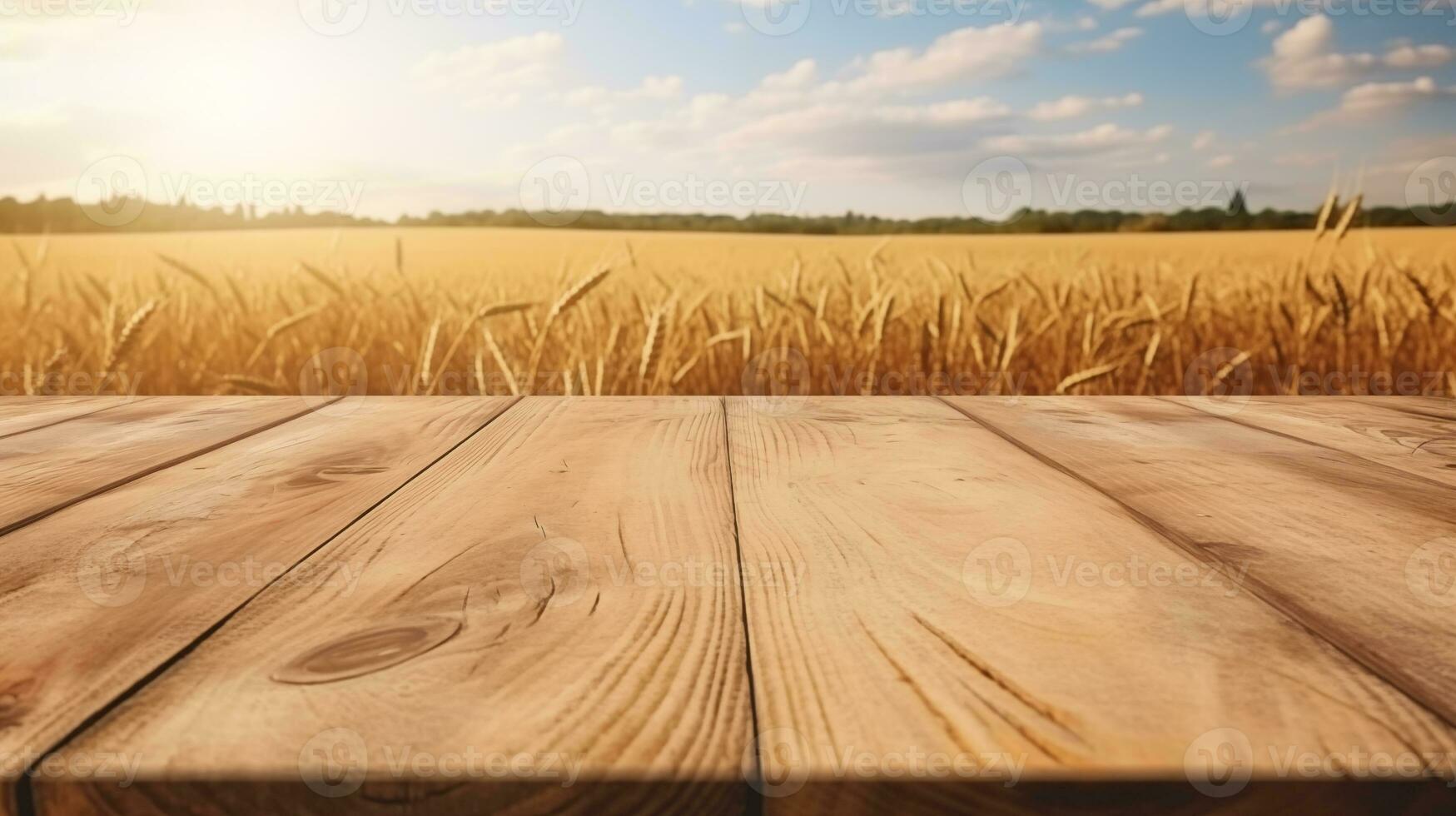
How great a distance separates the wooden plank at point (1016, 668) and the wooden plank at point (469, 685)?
36 millimetres

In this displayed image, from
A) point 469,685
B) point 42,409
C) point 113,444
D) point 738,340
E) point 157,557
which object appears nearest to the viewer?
point 469,685

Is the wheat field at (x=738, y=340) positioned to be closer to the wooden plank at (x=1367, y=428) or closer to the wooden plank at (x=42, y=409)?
the wooden plank at (x=42, y=409)

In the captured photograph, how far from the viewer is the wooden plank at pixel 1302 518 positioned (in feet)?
1.64

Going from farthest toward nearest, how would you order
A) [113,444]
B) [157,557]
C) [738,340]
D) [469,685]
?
[738,340] → [113,444] → [157,557] → [469,685]

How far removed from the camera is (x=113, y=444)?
3.45ft

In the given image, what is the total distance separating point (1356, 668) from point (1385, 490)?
0.45m

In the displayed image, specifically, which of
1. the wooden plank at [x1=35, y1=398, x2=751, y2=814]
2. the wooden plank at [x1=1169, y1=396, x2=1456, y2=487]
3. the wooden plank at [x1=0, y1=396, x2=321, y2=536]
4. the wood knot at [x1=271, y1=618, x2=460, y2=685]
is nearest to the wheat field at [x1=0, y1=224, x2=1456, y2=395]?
the wooden plank at [x1=0, y1=396, x2=321, y2=536]

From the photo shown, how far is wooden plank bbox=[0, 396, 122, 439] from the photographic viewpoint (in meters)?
1.20

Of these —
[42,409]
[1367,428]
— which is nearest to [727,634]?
[1367,428]

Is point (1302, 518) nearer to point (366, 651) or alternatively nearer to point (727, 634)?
point (727, 634)

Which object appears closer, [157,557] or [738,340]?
[157,557]

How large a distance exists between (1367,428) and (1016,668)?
0.95 meters

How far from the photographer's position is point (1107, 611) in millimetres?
528

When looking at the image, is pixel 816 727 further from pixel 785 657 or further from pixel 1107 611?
pixel 1107 611
